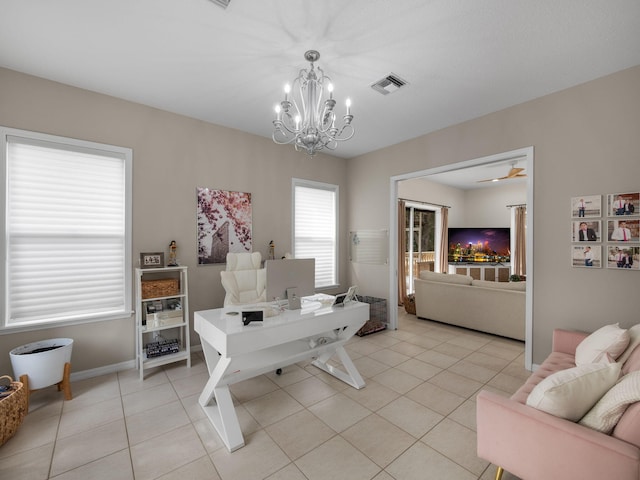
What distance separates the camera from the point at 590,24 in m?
1.90

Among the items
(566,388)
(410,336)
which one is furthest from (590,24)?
(410,336)

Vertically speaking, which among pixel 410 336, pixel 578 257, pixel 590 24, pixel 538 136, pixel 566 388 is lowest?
pixel 410 336

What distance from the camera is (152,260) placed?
3.01 metres

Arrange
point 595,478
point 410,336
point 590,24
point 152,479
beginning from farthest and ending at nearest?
point 410,336 < point 590,24 < point 152,479 < point 595,478

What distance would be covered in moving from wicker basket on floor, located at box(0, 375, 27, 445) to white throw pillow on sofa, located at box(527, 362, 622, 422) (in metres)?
3.15

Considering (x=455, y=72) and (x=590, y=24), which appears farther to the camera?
(x=455, y=72)

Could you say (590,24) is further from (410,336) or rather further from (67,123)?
(67,123)

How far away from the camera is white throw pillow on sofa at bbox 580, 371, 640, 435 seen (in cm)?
121

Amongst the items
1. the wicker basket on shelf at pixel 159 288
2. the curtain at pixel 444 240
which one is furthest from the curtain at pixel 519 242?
the wicker basket on shelf at pixel 159 288

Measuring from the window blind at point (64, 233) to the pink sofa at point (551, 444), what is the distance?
3298 mm

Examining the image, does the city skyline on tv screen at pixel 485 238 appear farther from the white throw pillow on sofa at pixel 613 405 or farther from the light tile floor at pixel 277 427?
the white throw pillow on sofa at pixel 613 405

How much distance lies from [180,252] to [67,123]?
5.25ft

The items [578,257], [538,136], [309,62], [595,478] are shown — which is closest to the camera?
[595,478]

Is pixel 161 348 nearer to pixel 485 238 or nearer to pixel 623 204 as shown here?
pixel 623 204
